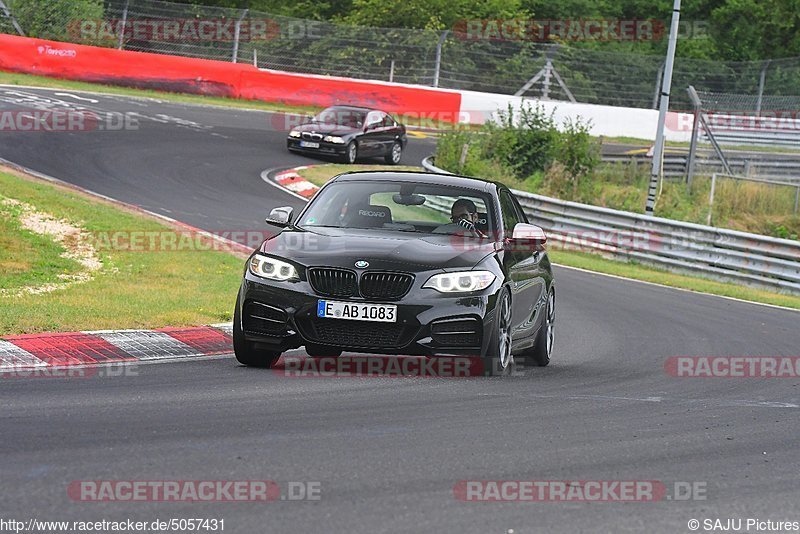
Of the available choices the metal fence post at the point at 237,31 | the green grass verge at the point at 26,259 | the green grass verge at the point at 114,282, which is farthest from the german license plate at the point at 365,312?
the metal fence post at the point at 237,31

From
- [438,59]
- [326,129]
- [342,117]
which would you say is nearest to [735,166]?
[342,117]

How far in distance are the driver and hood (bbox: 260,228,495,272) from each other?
267 millimetres

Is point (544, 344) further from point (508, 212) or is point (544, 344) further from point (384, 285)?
point (384, 285)

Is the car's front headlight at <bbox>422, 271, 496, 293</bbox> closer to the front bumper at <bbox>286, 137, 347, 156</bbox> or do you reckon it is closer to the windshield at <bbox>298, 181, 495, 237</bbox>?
the windshield at <bbox>298, 181, 495, 237</bbox>

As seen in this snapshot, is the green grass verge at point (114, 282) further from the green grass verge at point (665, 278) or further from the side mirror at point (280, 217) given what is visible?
the green grass verge at point (665, 278)

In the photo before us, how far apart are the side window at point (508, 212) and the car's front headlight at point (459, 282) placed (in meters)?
1.35

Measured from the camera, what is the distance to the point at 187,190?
24.1m

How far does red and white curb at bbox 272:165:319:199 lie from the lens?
1050 inches

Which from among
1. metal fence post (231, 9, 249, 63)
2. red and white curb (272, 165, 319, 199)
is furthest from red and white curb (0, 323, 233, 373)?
metal fence post (231, 9, 249, 63)

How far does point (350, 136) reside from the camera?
3195 cm

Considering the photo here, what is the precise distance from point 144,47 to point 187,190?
51.4ft

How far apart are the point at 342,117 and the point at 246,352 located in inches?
934

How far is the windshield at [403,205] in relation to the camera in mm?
10344

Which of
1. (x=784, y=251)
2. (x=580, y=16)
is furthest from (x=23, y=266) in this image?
(x=580, y=16)
